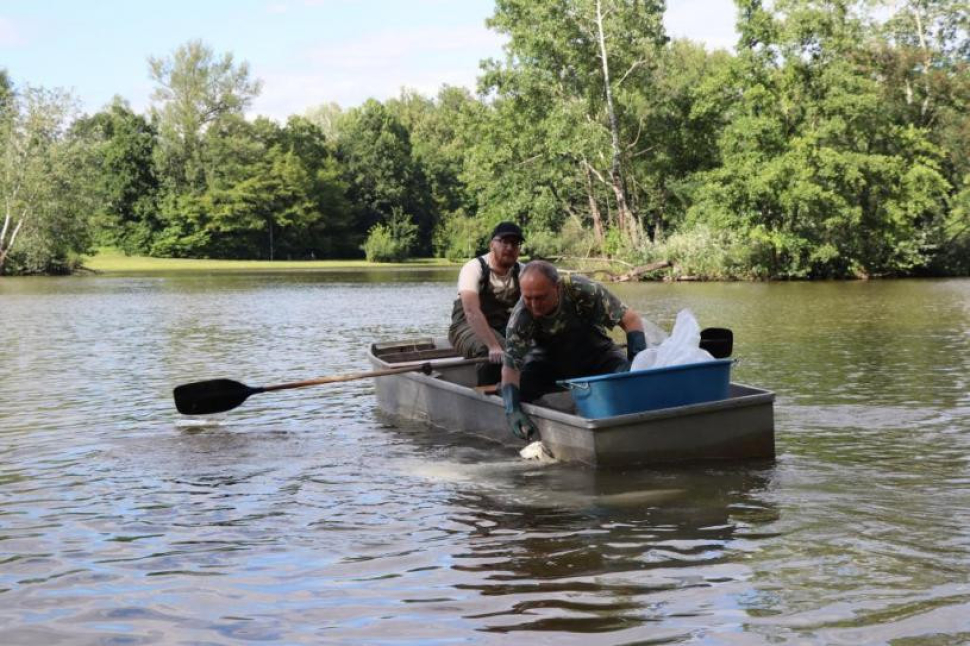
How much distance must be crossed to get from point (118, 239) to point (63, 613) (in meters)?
84.3

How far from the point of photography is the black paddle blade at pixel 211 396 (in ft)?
33.2

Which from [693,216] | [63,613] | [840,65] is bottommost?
[63,613]

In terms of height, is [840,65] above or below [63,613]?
above

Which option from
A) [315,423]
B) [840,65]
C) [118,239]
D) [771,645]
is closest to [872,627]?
[771,645]

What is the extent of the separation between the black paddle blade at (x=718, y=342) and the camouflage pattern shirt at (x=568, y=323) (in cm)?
126

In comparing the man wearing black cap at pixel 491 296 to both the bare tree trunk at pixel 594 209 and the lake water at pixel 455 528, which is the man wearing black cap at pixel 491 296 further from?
the bare tree trunk at pixel 594 209

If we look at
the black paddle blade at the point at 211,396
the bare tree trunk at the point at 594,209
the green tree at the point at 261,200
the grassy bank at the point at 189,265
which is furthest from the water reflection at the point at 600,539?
the green tree at the point at 261,200

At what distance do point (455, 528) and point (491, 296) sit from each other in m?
3.96

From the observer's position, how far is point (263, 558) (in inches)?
221

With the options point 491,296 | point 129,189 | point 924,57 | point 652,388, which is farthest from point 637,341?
point 129,189

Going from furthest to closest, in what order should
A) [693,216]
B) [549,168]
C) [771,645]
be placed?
1. [549,168]
2. [693,216]
3. [771,645]

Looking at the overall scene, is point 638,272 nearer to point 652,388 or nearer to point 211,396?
point 211,396

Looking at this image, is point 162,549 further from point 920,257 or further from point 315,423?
point 920,257

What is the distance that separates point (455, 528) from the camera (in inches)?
245
